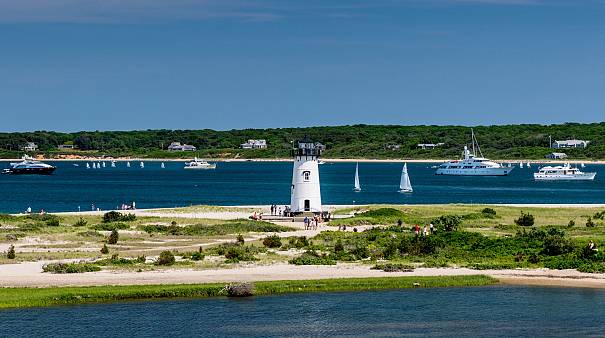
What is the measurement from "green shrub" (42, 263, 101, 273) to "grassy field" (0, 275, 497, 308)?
16.3 feet

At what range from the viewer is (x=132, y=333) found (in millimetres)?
42969

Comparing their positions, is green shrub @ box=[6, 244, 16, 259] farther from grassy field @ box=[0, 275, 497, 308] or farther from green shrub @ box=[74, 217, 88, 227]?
green shrub @ box=[74, 217, 88, 227]

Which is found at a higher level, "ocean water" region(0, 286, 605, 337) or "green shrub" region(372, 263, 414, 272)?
"green shrub" region(372, 263, 414, 272)

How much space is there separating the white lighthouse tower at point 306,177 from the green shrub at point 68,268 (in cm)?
3143

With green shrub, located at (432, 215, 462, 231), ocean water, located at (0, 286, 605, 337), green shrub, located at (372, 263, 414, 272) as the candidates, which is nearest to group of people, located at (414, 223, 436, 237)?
green shrub, located at (432, 215, 462, 231)

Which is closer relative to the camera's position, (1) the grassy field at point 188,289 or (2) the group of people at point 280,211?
(1) the grassy field at point 188,289

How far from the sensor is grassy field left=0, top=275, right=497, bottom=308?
4862 cm

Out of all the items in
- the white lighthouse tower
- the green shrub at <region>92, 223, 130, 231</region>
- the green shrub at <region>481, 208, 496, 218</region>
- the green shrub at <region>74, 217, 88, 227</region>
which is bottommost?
the green shrub at <region>481, 208, 496, 218</region>

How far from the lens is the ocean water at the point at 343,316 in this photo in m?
43.1

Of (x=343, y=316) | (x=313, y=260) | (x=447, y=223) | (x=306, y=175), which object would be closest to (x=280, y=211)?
(x=306, y=175)

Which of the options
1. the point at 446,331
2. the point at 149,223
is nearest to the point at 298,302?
the point at 446,331

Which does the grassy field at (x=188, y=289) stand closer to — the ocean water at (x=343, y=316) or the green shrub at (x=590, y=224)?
the ocean water at (x=343, y=316)

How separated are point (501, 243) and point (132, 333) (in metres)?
28.3

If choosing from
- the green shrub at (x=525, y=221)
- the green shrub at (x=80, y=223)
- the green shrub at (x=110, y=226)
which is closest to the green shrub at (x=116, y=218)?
the green shrub at (x=80, y=223)
